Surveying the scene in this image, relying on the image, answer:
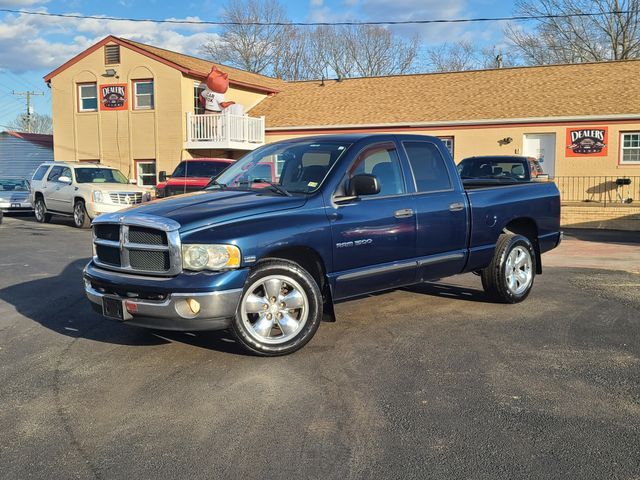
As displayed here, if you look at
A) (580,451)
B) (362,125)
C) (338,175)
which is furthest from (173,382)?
(362,125)

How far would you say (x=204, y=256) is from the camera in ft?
15.8

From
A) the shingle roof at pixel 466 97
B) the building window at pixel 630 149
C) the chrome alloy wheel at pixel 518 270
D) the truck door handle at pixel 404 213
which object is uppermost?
the shingle roof at pixel 466 97

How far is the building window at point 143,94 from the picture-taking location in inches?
1015

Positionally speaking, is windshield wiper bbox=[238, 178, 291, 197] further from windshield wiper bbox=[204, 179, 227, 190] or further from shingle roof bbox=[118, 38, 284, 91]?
shingle roof bbox=[118, 38, 284, 91]

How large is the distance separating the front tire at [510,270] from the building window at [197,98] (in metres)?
20.8

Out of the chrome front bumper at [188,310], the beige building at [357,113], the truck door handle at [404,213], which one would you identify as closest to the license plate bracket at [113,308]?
the chrome front bumper at [188,310]

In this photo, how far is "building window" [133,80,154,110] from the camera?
25.8 m

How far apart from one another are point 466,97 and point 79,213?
16.4 meters

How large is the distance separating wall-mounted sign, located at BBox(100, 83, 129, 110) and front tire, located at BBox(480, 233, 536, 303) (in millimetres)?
22159

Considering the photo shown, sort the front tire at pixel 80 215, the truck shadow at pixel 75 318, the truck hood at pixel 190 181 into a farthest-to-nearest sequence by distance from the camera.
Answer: the front tire at pixel 80 215 → the truck hood at pixel 190 181 → the truck shadow at pixel 75 318

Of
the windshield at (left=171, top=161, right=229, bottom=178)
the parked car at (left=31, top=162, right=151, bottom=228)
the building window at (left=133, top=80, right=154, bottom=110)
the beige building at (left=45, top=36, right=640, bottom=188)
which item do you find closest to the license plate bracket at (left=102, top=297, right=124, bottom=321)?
the parked car at (left=31, top=162, right=151, bottom=228)

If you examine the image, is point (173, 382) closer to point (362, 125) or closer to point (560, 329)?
point (560, 329)

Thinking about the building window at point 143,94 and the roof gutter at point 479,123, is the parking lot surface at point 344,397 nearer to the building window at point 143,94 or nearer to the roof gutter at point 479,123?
the roof gutter at point 479,123

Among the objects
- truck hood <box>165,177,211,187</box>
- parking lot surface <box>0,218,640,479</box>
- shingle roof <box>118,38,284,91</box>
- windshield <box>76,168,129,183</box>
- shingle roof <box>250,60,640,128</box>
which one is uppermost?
shingle roof <box>118,38,284,91</box>
